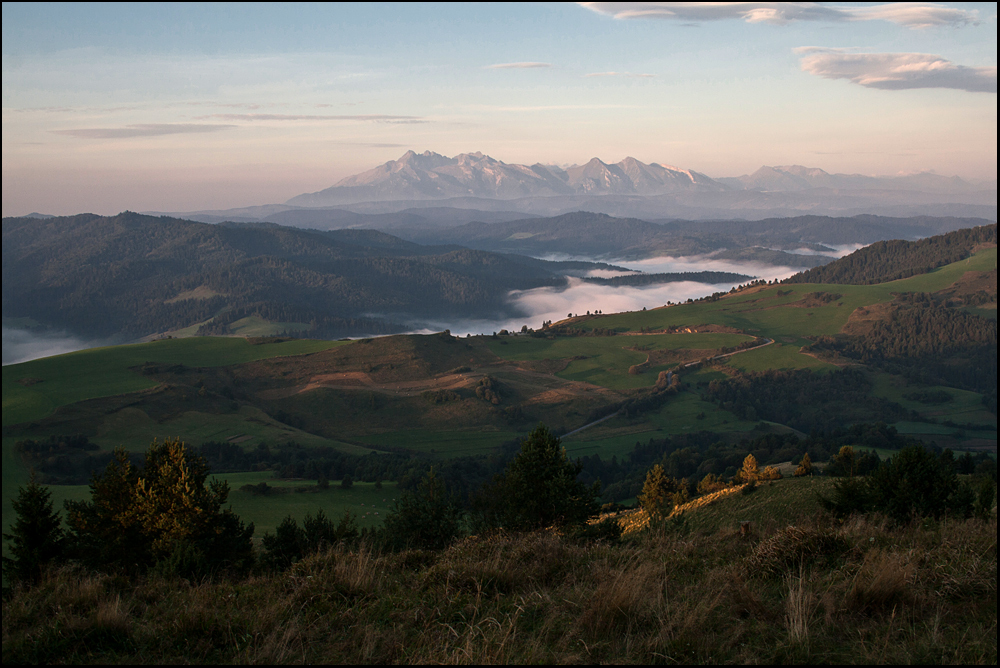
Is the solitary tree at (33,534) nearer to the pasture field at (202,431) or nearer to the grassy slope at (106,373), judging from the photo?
the grassy slope at (106,373)

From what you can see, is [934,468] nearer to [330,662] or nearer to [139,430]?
[330,662]

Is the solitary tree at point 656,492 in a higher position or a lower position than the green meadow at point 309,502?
higher

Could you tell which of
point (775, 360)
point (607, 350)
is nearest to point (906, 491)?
point (775, 360)

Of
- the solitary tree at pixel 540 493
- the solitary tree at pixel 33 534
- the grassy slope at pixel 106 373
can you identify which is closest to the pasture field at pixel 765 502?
the solitary tree at pixel 540 493

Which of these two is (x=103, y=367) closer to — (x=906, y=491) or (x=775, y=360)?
(x=775, y=360)

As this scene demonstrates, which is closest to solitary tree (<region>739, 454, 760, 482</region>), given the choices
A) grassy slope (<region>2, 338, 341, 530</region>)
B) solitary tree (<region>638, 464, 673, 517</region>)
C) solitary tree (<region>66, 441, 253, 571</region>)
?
solitary tree (<region>638, 464, 673, 517</region>)

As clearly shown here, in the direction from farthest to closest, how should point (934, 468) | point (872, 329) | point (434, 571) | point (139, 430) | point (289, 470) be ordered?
1. point (872, 329)
2. point (139, 430)
3. point (289, 470)
4. point (934, 468)
5. point (434, 571)

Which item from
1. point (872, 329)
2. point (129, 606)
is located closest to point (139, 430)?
point (129, 606)

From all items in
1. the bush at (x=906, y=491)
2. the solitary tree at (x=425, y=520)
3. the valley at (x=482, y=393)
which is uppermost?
the bush at (x=906, y=491)
